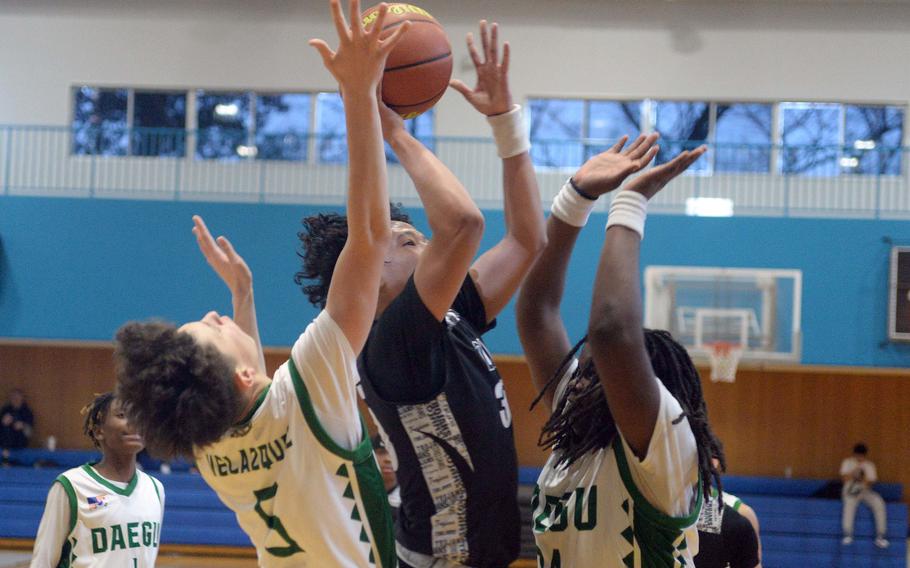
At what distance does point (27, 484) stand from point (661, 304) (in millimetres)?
8562

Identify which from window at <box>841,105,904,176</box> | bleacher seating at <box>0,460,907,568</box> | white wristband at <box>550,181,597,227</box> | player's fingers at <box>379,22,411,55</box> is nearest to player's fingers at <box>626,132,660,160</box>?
white wristband at <box>550,181,597,227</box>

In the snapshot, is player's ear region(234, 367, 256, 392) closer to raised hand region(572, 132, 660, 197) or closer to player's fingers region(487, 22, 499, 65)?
raised hand region(572, 132, 660, 197)

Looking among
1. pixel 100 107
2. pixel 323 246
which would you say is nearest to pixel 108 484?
pixel 323 246

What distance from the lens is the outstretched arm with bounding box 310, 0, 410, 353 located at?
2223 millimetres

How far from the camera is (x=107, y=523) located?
4.53 meters

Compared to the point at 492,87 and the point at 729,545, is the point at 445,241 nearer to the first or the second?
the point at 492,87

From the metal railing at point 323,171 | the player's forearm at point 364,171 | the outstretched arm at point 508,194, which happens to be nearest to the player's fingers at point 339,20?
the player's forearm at point 364,171

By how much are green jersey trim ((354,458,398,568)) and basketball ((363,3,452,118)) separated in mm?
1114

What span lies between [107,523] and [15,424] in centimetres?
1153

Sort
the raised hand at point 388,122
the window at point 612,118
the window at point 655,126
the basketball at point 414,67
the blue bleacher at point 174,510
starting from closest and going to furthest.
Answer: the raised hand at point 388,122, the basketball at point 414,67, the blue bleacher at point 174,510, the window at point 655,126, the window at point 612,118

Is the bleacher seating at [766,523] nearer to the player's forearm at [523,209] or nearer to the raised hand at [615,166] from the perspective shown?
the player's forearm at [523,209]

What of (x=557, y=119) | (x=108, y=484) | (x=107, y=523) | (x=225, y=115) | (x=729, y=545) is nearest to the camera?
(x=729, y=545)

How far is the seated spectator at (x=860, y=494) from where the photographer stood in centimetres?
1305

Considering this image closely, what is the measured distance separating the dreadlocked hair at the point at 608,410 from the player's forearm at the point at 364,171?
637mm
